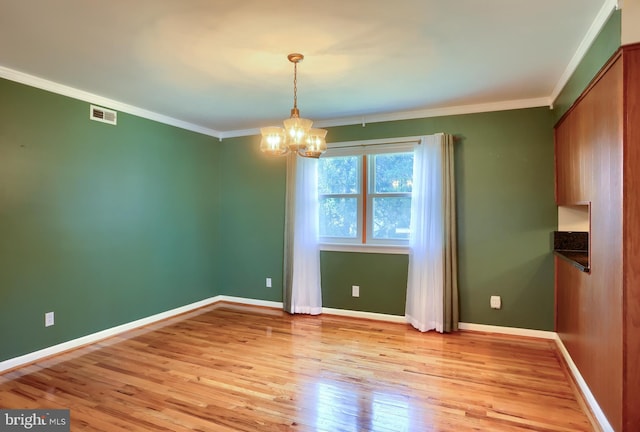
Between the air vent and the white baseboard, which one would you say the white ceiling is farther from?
the white baseboard

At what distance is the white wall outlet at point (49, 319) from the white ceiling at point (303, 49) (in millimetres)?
2104

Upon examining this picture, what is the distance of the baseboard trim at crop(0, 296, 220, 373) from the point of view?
3.01 m

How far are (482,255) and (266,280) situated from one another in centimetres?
282

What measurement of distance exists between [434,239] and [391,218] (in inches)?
23.7

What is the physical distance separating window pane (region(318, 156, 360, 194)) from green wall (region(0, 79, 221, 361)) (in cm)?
175

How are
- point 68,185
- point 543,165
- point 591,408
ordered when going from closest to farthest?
1. point 591,408
2. point 68,185
3. point 543,165

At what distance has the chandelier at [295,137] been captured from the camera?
2607 millimetres

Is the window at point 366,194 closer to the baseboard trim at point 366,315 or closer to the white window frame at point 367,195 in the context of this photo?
the white window frame at point 367,195

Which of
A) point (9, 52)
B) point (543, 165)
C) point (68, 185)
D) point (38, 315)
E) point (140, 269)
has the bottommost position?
point (38, 315)

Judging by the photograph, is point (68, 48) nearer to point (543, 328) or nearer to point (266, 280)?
point (266, 280)

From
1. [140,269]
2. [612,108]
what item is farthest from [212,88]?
[612,108]

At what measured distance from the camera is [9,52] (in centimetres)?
262

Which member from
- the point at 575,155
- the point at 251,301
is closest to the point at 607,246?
the point at 575,155

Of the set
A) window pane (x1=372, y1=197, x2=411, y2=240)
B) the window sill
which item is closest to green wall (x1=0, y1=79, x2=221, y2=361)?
the window sill
